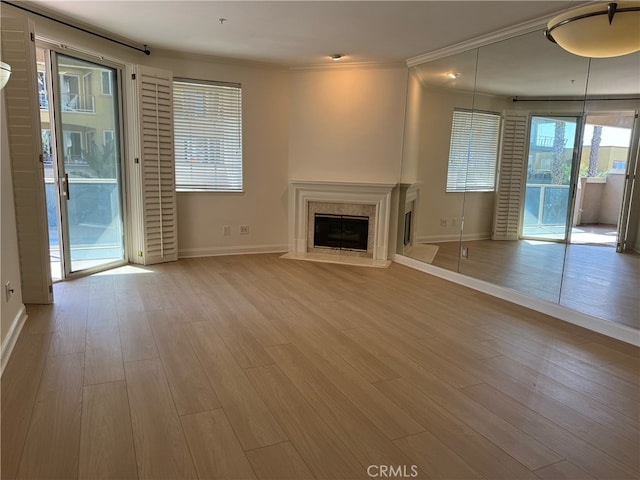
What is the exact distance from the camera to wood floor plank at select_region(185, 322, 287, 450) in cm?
198

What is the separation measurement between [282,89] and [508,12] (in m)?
3.10

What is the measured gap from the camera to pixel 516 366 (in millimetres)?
2732

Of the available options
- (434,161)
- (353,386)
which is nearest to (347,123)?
(434,161)

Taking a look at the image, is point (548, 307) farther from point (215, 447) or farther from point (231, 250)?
point (231, 250)

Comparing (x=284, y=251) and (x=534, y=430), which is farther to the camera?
(x=284, y=251)

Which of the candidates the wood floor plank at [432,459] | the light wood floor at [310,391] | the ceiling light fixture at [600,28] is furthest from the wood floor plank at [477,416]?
the ceiling light fixture at [600,28]

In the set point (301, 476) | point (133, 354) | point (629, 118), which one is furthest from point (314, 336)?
point (629, 118)

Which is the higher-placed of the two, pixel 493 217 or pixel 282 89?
pixel 282 89

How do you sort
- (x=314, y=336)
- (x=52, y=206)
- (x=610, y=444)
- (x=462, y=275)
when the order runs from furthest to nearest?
(x=462, y=275), (x=52, y=206), (x=314, y=336), (x=610, y=444)

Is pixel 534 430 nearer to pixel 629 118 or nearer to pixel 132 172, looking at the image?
pixel 629 118

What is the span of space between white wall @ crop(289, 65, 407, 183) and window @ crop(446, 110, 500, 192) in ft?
2.45

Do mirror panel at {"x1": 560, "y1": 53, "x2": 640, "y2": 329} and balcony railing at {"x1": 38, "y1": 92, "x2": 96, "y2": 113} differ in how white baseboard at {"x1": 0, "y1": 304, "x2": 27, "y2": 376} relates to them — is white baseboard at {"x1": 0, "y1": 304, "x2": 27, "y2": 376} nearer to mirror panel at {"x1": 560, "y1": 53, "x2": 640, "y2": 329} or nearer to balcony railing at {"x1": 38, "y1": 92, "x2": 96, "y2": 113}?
balcony railing at {"x1": 38, "y1": 92, "x2": 96, "y2": 113}

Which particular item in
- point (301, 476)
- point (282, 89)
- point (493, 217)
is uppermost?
point (282, 89)

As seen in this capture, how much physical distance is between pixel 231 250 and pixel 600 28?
4887 millimetres
